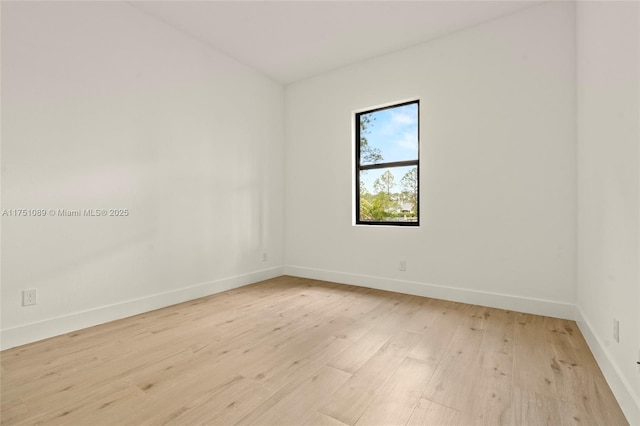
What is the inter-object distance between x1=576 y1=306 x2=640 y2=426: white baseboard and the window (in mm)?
1851

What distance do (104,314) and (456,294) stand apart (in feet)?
11.1

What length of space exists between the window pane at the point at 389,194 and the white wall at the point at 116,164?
1562mm

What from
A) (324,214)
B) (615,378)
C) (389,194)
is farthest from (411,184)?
(615,378)


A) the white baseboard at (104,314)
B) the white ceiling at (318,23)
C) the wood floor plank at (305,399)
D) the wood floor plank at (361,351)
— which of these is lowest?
the wood floor plank at (361,351)

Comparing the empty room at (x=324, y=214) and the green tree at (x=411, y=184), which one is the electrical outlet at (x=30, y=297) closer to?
the empty room at (x=324, y=214)

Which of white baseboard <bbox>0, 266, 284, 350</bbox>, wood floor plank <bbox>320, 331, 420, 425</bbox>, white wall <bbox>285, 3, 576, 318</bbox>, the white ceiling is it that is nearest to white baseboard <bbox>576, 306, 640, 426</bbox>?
white wall <bbox>285, 3, 576, 318</bbox>

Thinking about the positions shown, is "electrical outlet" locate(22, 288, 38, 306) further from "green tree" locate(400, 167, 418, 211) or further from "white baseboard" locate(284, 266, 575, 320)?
"green tree" locate(400, 167, 418, 211)

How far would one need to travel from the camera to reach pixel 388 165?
392 centimetres

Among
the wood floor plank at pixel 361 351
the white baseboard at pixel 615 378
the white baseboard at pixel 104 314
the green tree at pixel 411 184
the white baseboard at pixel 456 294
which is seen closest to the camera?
the white baseboard at pixel 615 378

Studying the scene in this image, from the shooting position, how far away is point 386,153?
3.96 meters

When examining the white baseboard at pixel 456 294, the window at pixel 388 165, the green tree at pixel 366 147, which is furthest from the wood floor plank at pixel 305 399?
the green tree at pixel 366 147

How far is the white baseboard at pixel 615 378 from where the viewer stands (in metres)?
1.36

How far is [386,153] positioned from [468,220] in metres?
1.32

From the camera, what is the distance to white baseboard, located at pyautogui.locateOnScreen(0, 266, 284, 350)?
2.23 m
